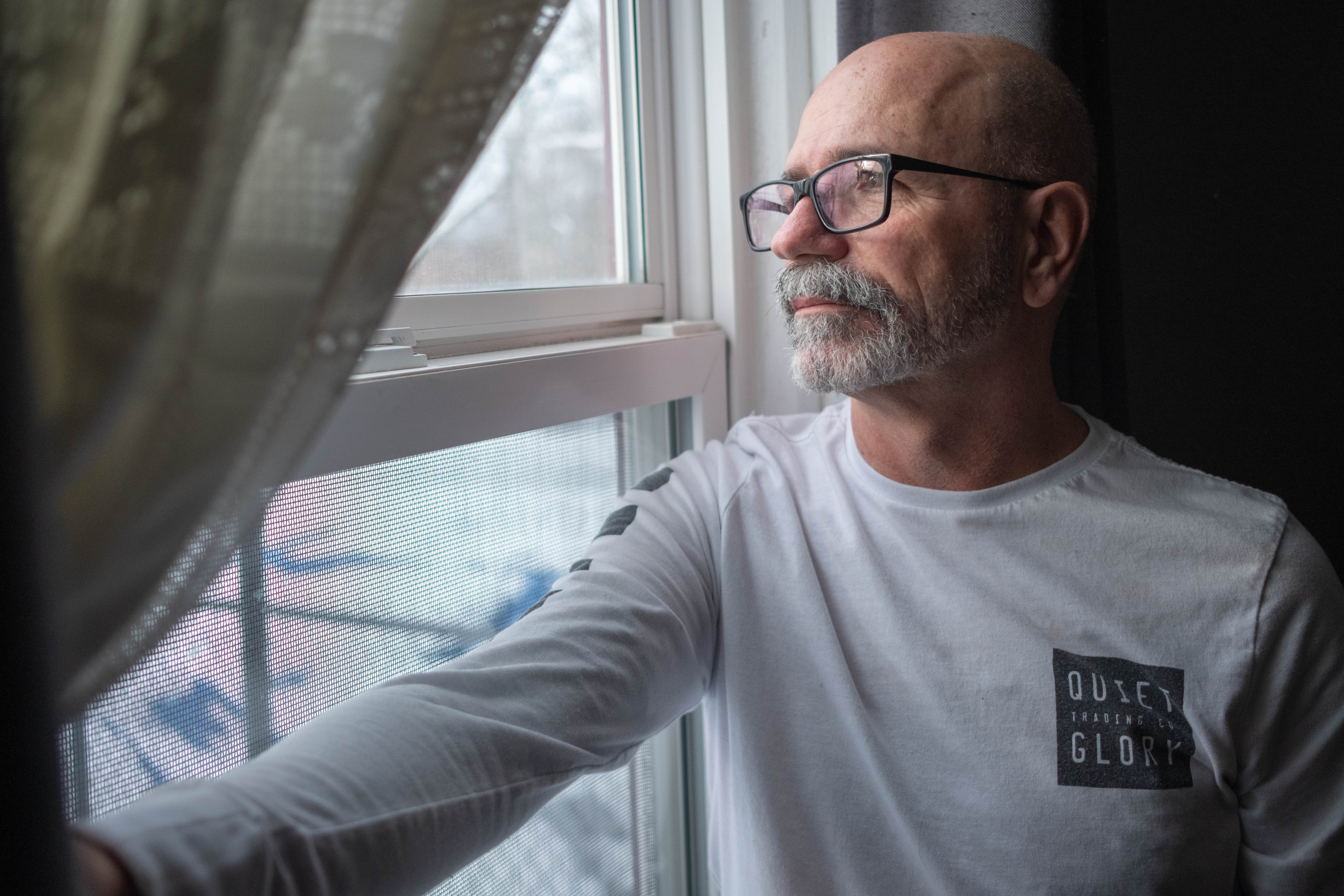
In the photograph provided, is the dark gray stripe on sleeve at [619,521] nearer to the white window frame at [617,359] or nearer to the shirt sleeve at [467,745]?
the shirt sleeve at [467,745]

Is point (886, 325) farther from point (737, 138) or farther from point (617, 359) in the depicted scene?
point (737, 138)

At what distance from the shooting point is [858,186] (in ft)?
3.42

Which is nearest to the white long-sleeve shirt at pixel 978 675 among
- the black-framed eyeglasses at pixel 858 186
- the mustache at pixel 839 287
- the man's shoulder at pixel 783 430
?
the man's shoulder at pixel 783 430

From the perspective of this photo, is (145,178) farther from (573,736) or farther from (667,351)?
(667,351)

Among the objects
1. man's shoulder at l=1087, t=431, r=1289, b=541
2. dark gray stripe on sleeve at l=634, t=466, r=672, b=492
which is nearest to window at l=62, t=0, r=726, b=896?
dark gray stripe on sleeve at l=634, t=466, r=672, b=492

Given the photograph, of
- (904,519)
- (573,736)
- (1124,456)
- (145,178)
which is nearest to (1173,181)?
(1124,456)

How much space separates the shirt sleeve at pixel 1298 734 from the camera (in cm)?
92

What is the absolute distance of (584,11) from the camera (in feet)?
4.09

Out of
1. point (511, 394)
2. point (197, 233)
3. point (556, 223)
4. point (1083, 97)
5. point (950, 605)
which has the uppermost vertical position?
point (1083, 97)

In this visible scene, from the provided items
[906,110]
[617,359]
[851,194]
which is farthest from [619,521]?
[906,110]

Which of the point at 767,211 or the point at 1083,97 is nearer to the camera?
the point at 767,211

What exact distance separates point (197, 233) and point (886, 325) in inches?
32.0

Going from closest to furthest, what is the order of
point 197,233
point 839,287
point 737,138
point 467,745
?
point 197,233 → point 467,745 → point 839,287 → point 737,138

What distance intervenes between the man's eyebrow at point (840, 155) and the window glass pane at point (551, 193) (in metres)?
0.34
